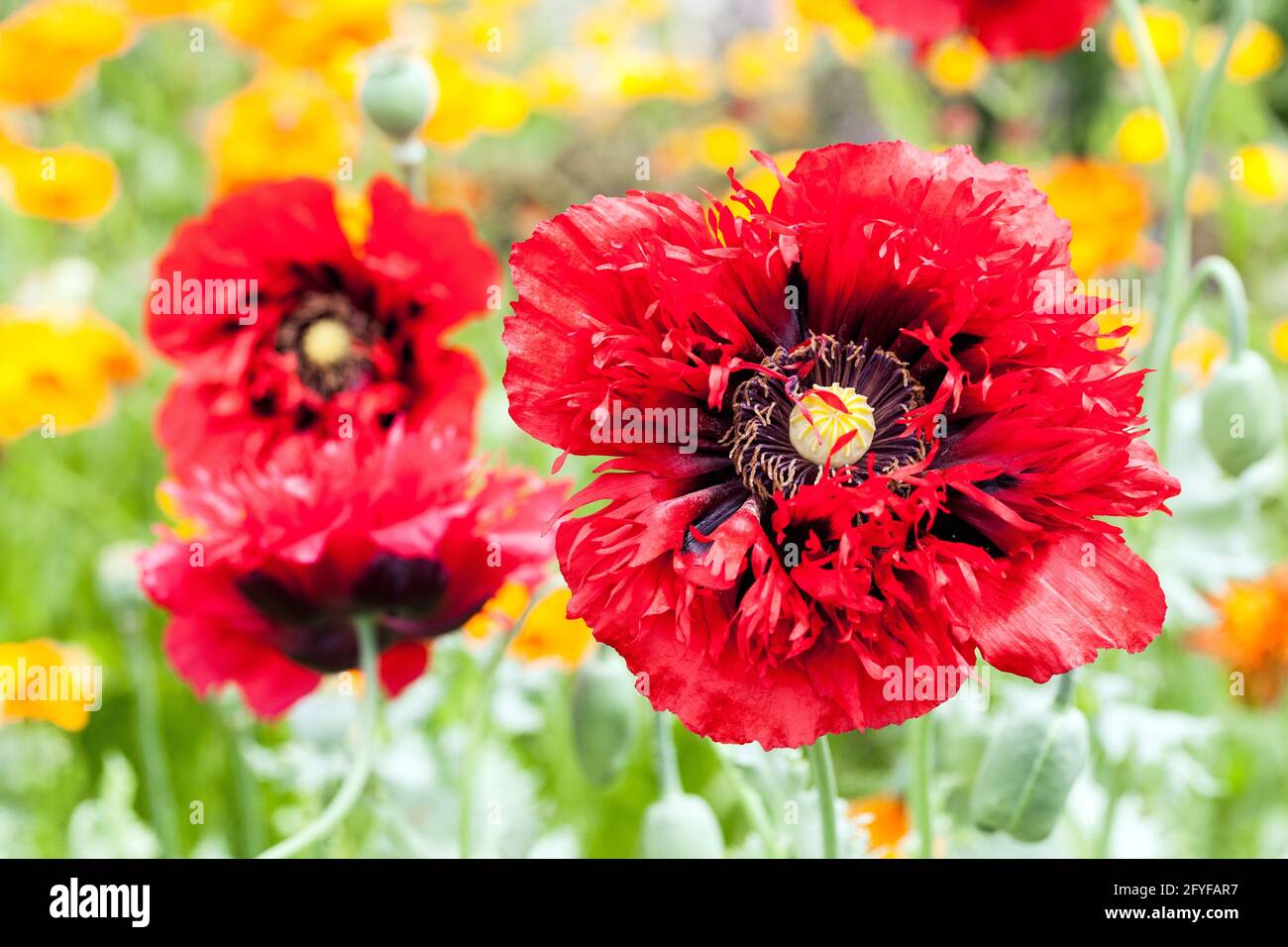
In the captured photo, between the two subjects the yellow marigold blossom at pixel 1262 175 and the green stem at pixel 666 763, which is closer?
the green stem at pixel 666 763

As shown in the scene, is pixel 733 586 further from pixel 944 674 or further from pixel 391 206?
pixel 391 206

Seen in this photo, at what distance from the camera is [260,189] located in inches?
41.0

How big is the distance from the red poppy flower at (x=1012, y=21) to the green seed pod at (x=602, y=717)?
0.62 metres

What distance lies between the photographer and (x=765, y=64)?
2.86 meters


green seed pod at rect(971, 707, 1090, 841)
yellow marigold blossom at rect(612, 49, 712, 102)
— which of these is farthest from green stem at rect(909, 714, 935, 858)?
yellow marigold blossom at rect(612, 49, 712, 102)

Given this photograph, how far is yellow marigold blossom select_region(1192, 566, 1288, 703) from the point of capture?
1.49 metres

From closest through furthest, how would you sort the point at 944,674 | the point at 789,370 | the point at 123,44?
the point at 944,674
the point at 789,370
the point at 123,44

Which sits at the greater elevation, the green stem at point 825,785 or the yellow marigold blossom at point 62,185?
the yellow marigold blossom at point 62,185

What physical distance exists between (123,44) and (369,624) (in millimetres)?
1536

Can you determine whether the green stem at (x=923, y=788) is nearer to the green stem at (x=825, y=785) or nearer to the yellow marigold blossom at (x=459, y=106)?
the green stem at (x=825, y=785)

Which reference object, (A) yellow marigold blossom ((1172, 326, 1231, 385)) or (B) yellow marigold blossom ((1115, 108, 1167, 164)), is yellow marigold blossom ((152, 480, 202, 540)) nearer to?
(A) yellow marigold blossom ((1172, 326, 1231, 385))

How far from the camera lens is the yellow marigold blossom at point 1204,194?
2.32 m

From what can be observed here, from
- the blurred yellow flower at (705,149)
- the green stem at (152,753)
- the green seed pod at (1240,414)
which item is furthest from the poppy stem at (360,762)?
the blurred yellow flower at (705,149)
